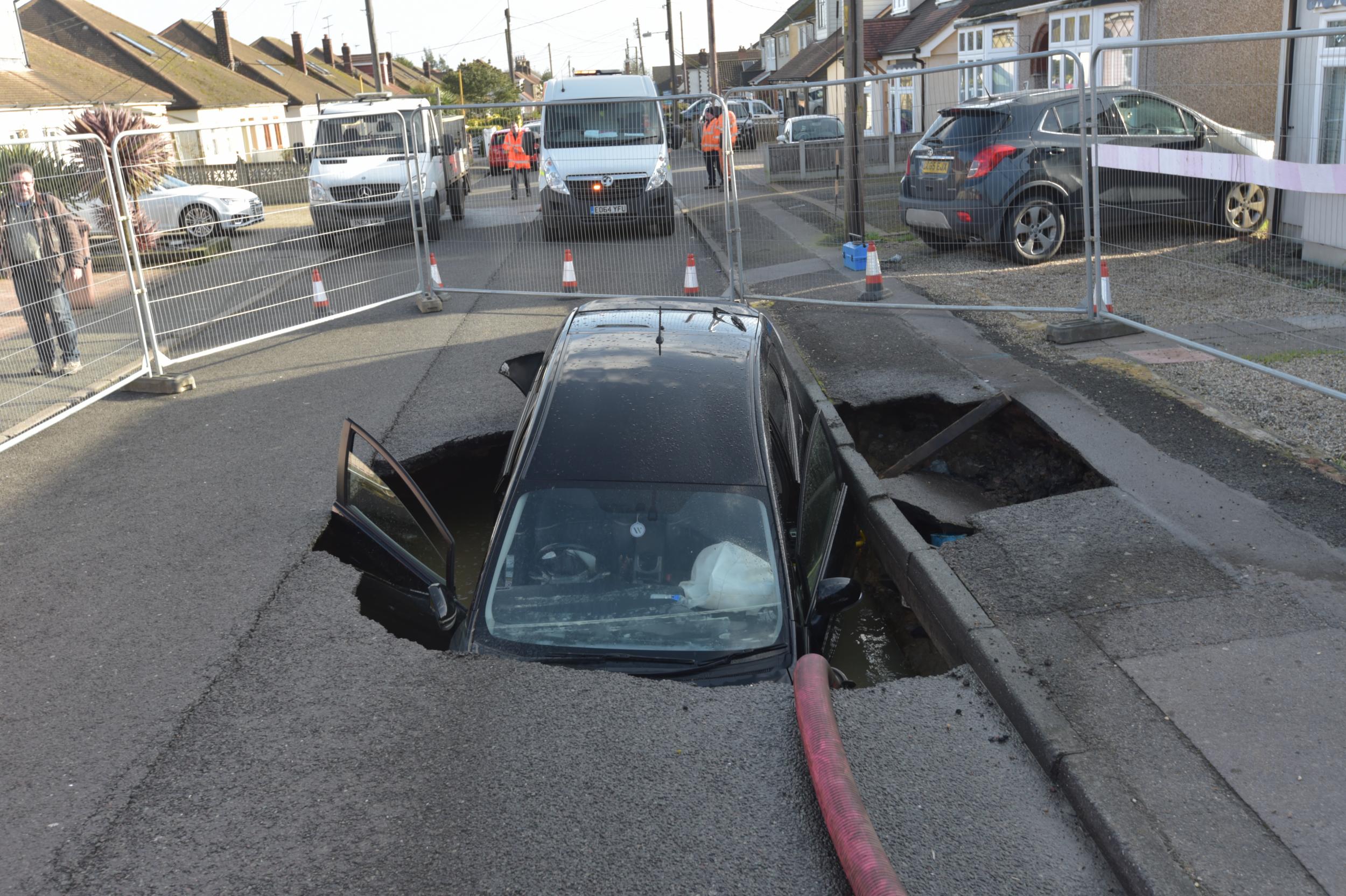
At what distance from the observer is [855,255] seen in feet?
44.3

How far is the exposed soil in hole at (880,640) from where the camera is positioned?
555 cm

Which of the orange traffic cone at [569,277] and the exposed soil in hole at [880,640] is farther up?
the orange traffic cone at [569,277]

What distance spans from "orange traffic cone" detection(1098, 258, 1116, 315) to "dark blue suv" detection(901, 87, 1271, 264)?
5.09 ft

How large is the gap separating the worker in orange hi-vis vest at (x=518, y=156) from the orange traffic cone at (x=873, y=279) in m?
4.67

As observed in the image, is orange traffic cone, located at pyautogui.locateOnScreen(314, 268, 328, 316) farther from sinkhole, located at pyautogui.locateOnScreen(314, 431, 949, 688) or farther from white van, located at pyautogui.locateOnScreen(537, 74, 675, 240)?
sinkhole, located at pyautogui.locateOnScreen(314, 431, 949, 688)

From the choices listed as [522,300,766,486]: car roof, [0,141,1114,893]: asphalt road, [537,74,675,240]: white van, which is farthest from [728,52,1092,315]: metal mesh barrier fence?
[0,141,1114,893]: asphalt road

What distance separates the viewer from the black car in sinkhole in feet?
14.0

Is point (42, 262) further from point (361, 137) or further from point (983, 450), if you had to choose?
point (983, 450)

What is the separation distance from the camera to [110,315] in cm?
922

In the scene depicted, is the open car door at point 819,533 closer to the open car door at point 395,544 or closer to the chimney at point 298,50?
the open car door at point 395,544

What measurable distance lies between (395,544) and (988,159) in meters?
8.45

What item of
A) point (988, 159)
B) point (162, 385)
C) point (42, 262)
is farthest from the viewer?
point (988, 159)

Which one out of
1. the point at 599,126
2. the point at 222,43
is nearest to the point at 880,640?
the point at 599,126

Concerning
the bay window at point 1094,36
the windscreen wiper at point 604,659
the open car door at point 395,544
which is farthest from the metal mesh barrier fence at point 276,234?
the bay window at point 1094,36
